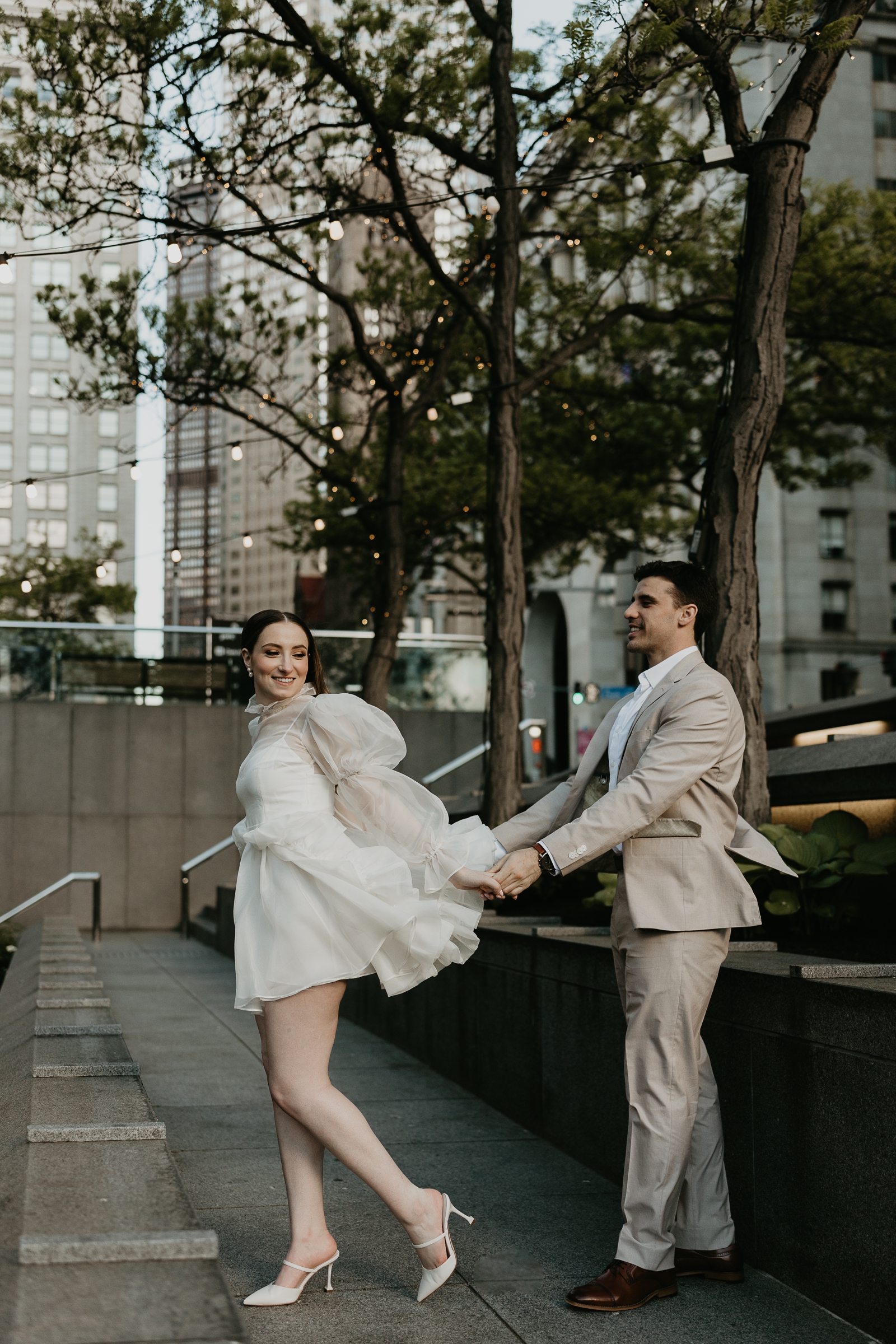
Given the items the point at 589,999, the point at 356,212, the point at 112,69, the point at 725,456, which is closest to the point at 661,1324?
the point at 589,999

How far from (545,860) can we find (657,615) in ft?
2.99

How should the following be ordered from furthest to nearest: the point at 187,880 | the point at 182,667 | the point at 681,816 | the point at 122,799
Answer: the point at 182,667, the point at 122,799, the point at 187,880, the point at 681,816

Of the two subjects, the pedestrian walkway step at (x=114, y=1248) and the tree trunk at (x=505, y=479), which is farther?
the tree trunk at (x=505, y=479)

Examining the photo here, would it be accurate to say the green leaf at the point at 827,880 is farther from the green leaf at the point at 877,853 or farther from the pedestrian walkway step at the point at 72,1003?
the pedestrian walkway step at the point at 72,1003

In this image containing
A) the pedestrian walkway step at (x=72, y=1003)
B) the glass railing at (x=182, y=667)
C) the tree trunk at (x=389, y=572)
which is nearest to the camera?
the pedestrian walkway step at (x=72, y=1003)

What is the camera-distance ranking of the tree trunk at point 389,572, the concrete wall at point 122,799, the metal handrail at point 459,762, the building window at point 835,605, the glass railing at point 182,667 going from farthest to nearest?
the building window at point 835,605 → the glass railing at point 182,667 → the concrete wall at point 122,799 → the metal handrail at point 459,762 → the tree trunk at point 389,572

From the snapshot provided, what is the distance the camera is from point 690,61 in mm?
7488

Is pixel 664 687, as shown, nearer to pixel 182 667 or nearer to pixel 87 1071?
pixel 87 1071

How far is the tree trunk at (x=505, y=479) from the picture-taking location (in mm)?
10758

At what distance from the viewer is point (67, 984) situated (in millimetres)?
8344

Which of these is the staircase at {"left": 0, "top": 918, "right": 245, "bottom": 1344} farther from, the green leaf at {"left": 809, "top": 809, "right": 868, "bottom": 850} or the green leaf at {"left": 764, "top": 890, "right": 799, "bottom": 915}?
the green leaf at {"left": 809, "top": 809, "right": 868, "bottom": 850}

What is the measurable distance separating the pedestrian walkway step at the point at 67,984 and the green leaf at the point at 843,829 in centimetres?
448

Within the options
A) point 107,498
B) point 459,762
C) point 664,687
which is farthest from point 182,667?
point 107,498

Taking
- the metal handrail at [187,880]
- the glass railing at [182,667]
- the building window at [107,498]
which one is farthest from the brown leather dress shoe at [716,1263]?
the building window at [107,498]
